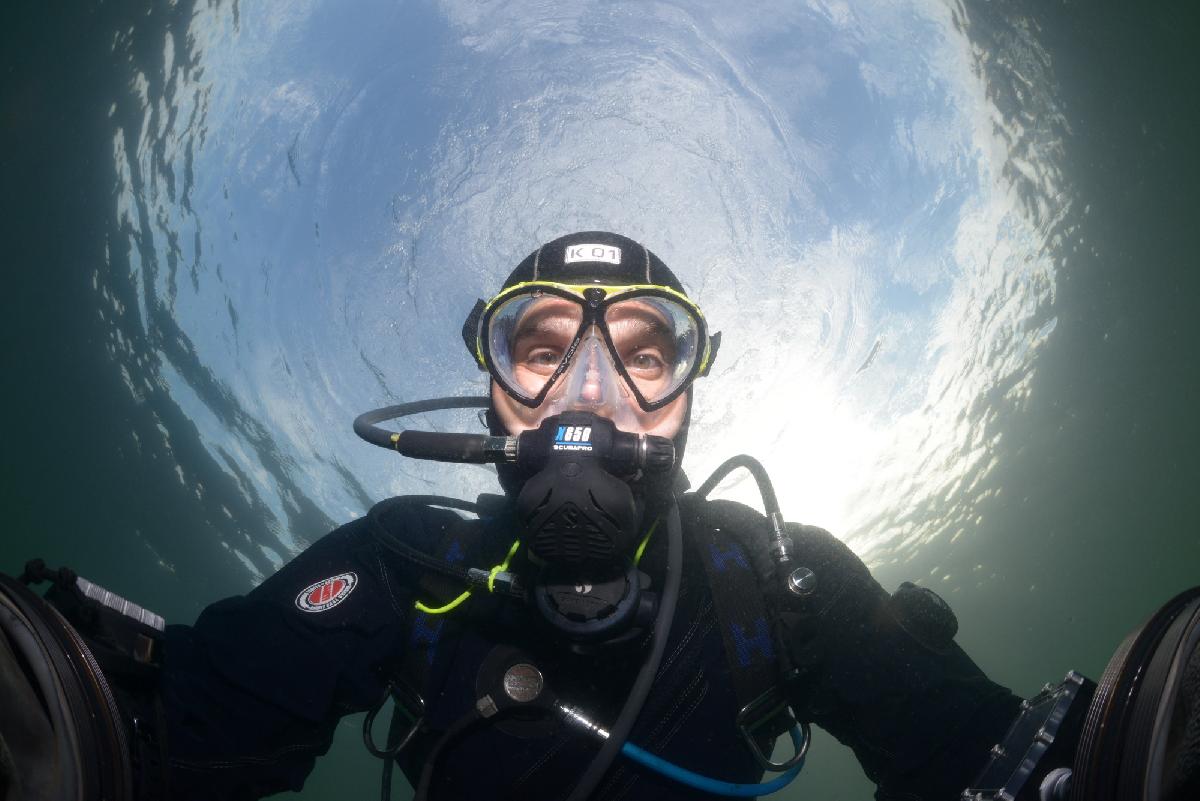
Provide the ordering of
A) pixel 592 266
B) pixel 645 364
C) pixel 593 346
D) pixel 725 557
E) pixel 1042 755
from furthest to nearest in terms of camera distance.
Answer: pixel 592 266, pixel 645 364, pixel 593 346, pixel 725 557, pixel 1042 755

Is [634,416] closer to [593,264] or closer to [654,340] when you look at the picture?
[654,340]

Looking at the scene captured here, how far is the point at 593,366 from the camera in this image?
3.21 meters

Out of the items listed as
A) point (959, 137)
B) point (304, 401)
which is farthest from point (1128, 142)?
point (304, 401)

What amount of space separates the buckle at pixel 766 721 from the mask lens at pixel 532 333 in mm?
2036

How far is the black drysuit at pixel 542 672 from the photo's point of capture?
7.32 ft

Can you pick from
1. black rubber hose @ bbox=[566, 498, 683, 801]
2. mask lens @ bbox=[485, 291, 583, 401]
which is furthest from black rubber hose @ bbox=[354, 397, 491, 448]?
black rubber hose @ bbox=[566, 498, 683, 801]

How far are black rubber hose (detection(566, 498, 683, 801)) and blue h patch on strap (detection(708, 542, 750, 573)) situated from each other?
0.22 m

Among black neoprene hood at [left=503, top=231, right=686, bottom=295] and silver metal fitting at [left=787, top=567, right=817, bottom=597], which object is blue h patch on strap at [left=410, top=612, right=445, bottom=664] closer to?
silver metal fitting at [left=787, top=567, right=817, bottom=597]

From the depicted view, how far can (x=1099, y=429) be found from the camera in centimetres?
2005

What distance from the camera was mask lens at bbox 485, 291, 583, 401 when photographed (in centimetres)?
339

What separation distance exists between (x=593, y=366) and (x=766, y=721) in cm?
202

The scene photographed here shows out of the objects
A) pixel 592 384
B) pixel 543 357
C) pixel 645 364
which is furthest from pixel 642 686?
pixel 543 357

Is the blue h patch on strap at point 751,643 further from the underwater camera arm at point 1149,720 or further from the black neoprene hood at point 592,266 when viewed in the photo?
the underwater camera arm at point 1149,720

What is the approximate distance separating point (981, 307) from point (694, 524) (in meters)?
15.3
